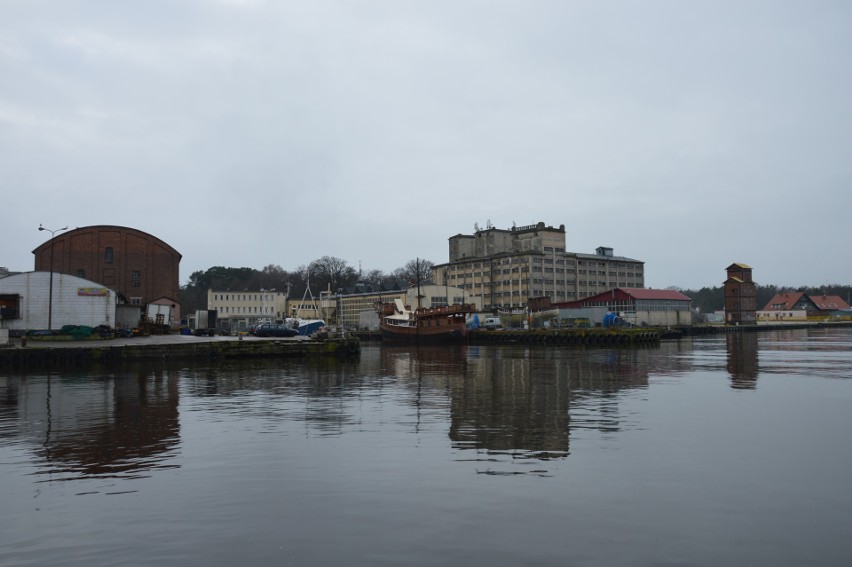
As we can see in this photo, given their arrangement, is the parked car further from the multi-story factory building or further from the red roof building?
the red roof building

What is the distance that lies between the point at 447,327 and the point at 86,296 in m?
44.3

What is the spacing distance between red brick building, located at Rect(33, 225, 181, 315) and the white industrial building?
20349 millimetres

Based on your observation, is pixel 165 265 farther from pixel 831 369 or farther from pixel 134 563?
pixel 134 563

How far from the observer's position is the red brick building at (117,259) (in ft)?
259

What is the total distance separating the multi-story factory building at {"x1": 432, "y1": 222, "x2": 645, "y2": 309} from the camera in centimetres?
14162

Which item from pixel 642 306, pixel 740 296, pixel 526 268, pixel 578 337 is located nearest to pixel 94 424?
pixel 578 337

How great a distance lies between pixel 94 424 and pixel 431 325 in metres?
71.2

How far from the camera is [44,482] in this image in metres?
12.6

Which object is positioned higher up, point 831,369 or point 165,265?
point 165,265

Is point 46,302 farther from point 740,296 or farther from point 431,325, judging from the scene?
point 740,296

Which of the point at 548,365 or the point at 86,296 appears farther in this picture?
the point at 86,296

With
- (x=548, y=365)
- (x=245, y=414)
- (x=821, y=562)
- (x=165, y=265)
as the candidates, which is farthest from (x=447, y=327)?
(x=821, y=562)

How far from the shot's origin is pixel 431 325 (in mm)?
89875

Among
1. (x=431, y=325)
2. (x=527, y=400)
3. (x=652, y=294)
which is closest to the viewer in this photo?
(x=527, y=400)
